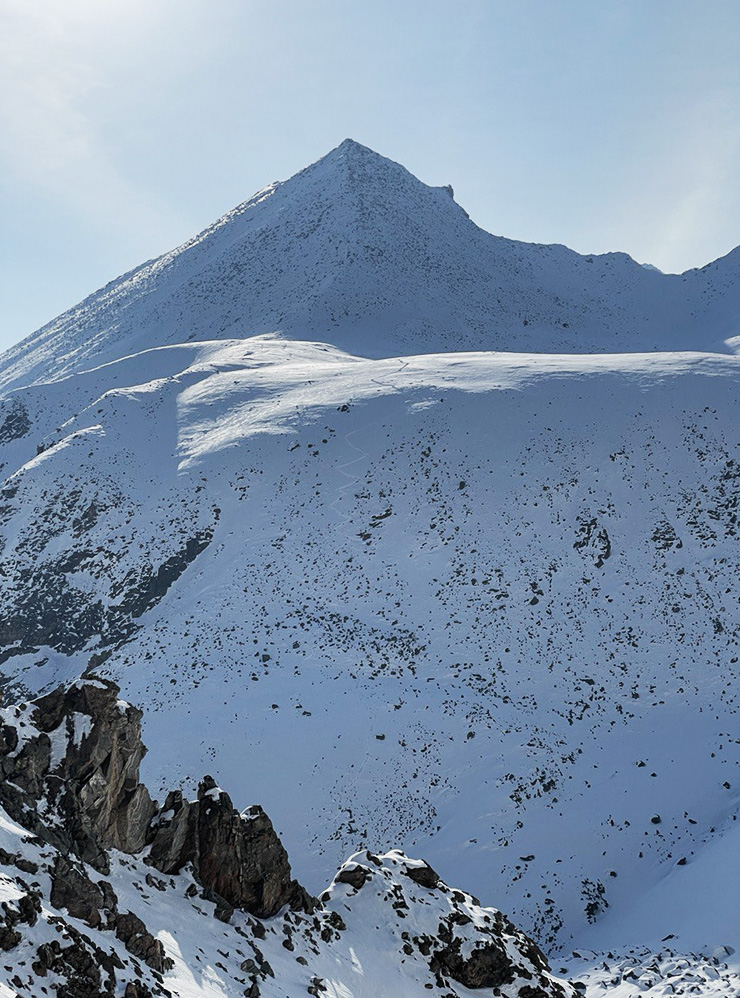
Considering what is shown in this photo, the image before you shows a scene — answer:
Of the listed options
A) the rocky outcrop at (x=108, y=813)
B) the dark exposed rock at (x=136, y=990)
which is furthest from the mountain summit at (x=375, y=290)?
the dark exposed rock at (x=136, y=990)

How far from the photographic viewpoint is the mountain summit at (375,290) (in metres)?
87.2

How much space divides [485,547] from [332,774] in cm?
1406

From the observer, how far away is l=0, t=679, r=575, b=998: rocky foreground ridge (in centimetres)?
1026

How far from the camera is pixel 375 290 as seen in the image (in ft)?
302

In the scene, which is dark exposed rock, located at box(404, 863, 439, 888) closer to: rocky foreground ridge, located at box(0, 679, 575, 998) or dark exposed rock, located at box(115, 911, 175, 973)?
rocky foreground ridge, located at box(0, 679, 575, 998)

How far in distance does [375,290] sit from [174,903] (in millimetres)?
85793

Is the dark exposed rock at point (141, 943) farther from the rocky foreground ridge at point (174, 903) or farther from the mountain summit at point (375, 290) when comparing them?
the mountain summit at point (375, 290)

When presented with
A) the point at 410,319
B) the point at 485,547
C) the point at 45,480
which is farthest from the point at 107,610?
the point at 410,319

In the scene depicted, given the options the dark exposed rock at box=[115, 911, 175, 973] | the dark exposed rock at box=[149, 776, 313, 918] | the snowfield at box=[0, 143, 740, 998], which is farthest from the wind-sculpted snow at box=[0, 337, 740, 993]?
the dark exposed rock at box=[115, 911, 175, 973]

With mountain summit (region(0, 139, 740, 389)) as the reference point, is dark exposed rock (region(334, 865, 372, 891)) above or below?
below

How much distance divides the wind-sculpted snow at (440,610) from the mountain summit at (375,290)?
3328cm

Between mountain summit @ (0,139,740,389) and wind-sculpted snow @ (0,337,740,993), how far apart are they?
33.3 metres

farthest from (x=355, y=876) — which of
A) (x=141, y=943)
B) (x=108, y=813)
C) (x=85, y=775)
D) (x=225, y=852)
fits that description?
(x=85, y=775)

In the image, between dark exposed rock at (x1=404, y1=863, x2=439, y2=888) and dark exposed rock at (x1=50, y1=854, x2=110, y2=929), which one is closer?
dark exposed rock at (x1=50, y1=854, x2=110, y2=929)
